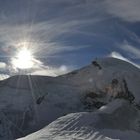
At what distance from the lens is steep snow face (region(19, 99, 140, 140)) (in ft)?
81.1

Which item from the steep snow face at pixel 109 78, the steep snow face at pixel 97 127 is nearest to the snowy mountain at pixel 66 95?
the steep snow face at pixel 109 78

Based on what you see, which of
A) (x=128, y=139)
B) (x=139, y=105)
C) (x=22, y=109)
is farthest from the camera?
(x=22, y=109)

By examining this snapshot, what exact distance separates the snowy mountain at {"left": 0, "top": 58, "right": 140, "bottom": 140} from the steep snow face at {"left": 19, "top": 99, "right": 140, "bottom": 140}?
4.82 feet

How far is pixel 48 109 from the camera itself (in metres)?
43.3

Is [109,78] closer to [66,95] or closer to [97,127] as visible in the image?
[66,95]

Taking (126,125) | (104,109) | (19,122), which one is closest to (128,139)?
(126,125)

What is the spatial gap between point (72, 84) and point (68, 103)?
12.5ft

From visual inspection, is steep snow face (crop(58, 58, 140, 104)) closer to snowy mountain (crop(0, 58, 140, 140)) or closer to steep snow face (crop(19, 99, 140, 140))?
snowy mountain (crop(0, 58, 140, 140))

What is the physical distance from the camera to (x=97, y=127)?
27.1 m

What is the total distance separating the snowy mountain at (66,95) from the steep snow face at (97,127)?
4.82ft

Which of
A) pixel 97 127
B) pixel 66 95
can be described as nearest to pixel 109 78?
pixel 66 95

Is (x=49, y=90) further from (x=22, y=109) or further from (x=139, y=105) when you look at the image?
(x=139, y=105)

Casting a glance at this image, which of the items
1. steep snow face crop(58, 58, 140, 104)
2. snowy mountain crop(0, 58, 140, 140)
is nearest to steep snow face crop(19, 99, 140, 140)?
snowy mountain crop(0, 58, 140, 140)

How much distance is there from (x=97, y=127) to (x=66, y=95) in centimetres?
1843
